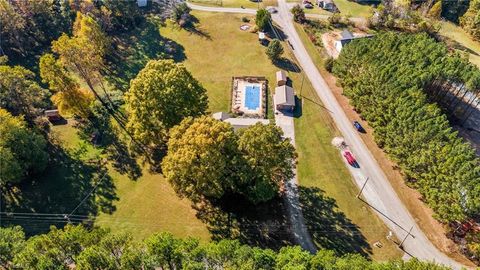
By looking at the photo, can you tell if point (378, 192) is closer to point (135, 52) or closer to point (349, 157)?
point (349, 157)

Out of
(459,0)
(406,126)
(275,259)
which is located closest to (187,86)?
(275,259)

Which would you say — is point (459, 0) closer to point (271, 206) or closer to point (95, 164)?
point (271, 206)

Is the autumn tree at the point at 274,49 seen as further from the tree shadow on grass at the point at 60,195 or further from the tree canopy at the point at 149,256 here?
the tree canopy at the point at 149,256

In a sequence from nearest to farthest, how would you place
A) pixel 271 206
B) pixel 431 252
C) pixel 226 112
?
1. pixel 431 252
2. pixel 271 206
3. pixel 226 112

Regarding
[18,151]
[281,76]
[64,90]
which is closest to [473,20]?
[281,76]

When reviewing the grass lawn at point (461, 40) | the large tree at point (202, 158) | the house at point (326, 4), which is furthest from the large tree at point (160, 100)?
the grass lawn at point (461, 40)

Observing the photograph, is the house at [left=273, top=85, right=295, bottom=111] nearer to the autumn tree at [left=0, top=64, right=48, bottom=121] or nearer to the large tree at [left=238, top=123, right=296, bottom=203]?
the large tree at [left=238, top=123, right=296, bottom=203]
